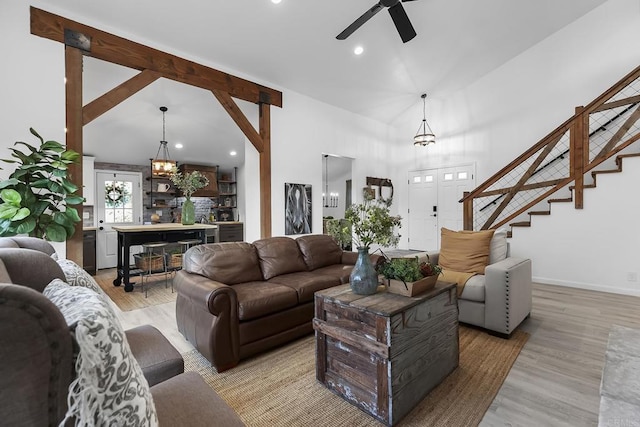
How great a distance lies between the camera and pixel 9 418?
495mm

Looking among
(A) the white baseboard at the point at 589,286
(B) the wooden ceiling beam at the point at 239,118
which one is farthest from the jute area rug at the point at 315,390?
(B) the wooden ceiling beam at the point at 239,118

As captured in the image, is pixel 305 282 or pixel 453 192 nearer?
pixel 305 282

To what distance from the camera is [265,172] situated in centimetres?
482

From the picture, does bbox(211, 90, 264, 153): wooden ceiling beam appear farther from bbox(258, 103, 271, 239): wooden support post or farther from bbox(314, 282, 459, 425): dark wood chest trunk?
bbox(314, 282, 459, 425): dark wood chest trunk

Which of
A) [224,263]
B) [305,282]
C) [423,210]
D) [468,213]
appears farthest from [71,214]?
[423,210]

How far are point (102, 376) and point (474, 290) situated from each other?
2.96 m

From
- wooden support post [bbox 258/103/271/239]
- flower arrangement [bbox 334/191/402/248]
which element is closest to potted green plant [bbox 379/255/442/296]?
flower arrangement [bbox 334/191/402/248]

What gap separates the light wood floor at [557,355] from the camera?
1718 mm

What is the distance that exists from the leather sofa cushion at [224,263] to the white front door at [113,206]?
14.8 feet

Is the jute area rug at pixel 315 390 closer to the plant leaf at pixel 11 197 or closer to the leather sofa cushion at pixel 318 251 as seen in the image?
the leather sofa cushion at pixel 318 251

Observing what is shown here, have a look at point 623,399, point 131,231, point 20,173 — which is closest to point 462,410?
point 623,399

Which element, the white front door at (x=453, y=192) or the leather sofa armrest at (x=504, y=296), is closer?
the leather sofa armrest at (x=504, y=296)

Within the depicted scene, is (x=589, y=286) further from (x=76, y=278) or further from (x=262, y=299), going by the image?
(x=76, y=278)

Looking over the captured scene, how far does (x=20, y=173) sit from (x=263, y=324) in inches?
92.3
